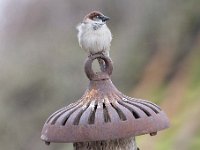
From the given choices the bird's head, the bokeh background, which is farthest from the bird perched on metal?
the bokeh background

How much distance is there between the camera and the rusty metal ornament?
323cm

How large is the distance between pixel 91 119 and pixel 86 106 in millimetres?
132

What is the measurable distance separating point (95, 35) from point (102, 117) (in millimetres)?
671

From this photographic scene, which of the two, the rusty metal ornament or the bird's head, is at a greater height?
the bird's head

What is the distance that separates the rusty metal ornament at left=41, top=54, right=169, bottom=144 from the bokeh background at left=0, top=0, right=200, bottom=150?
9.28m

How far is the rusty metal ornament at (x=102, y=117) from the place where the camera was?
127 inches

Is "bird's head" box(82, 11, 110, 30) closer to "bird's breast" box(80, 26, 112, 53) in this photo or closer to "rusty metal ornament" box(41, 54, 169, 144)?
"bird's breast" box(80, 26, 112, 53)

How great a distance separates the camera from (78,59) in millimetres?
16219

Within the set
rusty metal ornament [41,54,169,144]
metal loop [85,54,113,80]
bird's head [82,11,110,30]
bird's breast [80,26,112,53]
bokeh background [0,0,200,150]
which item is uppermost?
bokeh background [0,0,200,150]

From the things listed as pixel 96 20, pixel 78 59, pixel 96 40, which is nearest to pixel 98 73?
pixel 96 40

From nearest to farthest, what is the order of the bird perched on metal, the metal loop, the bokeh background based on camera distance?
the metal loop → the bird perched on metal → the bokeh background

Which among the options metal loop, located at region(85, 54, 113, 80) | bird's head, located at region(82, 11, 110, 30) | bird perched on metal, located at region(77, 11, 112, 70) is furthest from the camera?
bird's head, located at region(82, 11, 110, 30)

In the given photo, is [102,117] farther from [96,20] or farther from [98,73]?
[96,20]

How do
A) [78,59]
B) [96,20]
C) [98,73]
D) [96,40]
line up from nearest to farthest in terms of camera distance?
[98,73]
[96,40]
[96,20]
[78,59]
